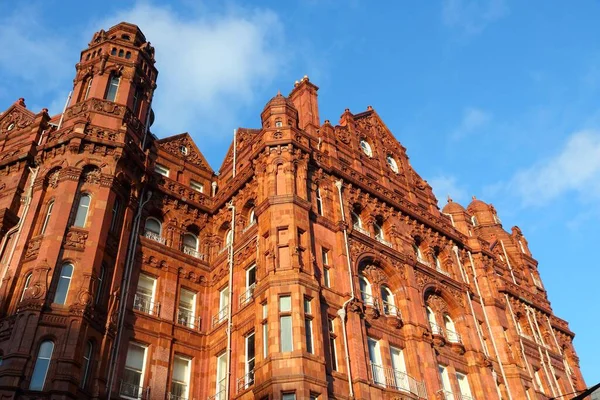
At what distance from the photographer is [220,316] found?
34.1m

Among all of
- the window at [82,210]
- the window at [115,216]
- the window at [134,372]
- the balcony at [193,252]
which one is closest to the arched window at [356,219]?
the balcony at [193,252]

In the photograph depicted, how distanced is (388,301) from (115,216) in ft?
54.0

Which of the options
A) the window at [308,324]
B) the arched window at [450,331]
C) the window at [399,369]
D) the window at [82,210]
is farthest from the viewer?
the arched window at [450,331]

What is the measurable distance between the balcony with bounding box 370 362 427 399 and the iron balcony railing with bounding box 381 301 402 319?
3710 millimetres

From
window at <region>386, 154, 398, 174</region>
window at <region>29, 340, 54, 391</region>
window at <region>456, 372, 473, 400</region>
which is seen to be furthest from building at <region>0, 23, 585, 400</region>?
window at <region>386, 154, 398, 174</region>

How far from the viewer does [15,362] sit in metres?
25.1

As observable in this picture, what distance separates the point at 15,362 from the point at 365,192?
23.1 metres

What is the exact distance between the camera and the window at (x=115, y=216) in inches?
1297

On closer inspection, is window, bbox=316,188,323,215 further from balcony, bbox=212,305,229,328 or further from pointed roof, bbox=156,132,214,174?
pointed roof, bbox=156,132,214,174

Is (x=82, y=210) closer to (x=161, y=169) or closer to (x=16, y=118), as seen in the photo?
(x=161, y=169)

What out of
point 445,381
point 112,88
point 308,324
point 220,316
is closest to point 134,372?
point 220,316

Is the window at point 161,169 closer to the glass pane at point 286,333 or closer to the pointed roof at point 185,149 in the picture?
the pointed roof at point 185,149

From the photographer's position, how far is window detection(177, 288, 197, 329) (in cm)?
3381

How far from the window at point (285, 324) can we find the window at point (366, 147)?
19412mm
